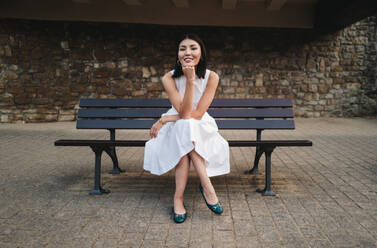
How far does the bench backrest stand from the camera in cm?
302

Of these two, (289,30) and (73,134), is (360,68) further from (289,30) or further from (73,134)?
(73,134)

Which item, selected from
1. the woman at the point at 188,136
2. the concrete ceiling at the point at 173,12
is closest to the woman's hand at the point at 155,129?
the woman at the point at 188,136

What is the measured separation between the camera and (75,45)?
7.83 m

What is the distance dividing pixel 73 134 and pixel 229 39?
5170 mm

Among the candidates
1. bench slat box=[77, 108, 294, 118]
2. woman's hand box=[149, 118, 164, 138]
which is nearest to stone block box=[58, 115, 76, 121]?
bench slat box=[77, 108, 294, 118]

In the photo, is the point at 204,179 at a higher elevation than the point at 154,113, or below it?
below

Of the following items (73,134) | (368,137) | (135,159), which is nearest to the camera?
(135,159)

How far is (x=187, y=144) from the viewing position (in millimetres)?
2201

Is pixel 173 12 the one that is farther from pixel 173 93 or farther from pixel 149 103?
pixel 173 93

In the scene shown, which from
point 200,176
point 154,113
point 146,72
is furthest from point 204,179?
point 146,72

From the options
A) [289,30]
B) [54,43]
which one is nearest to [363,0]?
[289,30]

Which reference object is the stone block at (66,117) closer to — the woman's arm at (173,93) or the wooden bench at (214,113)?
the wooden bench at (214,113)

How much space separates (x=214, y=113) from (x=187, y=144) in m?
1.01

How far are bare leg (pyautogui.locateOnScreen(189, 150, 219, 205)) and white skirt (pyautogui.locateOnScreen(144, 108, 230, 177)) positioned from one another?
5cm
